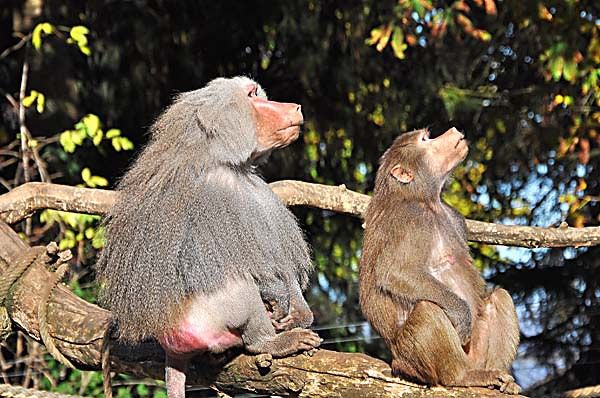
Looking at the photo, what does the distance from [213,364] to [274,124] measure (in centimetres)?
86

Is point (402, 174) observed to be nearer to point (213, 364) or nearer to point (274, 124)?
point (274, 124)

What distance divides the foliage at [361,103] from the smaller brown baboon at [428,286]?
276cm

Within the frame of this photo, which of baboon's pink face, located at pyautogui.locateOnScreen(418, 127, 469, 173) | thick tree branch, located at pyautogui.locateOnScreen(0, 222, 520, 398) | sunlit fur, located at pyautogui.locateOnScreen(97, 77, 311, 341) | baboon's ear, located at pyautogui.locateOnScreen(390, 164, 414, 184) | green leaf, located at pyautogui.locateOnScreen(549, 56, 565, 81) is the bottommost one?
thick tree branch, located at pyautogui.locateOnScreen(0, 222, 520, 398)

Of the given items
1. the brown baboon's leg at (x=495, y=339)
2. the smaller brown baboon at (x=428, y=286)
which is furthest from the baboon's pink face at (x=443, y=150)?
the brown baboon's leg at (x=495, y=339)

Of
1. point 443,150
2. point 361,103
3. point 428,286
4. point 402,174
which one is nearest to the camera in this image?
point 428,286

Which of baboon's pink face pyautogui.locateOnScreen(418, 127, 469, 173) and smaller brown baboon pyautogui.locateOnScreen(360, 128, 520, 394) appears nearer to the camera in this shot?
smaller brown baboon pyautogui.locateOnScreen(360, 128, 520, 394)

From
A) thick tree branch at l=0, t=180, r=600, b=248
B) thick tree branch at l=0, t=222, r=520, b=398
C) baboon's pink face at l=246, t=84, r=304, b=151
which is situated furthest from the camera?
thick tree branch at l=0, t=180, r=600, b=248

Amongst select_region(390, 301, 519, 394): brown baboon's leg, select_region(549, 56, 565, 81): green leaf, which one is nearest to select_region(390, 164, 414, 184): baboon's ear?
select_region(390, 301, 519, 394): brown baboon's leg

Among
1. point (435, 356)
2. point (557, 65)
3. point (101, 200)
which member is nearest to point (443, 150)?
point (435, 356)

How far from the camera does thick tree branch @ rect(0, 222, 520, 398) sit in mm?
2904

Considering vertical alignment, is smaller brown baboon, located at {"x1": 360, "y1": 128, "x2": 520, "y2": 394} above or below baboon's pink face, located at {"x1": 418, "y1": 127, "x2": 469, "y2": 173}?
below

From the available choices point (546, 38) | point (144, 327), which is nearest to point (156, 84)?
point (546, 38)

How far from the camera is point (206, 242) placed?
3.07 metres

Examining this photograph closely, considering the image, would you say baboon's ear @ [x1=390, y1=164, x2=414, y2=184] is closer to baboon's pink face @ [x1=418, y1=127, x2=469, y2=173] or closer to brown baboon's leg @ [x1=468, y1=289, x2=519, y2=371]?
baboon's pink face @ [x1=418, y1=127, x2=469, y2=173]
